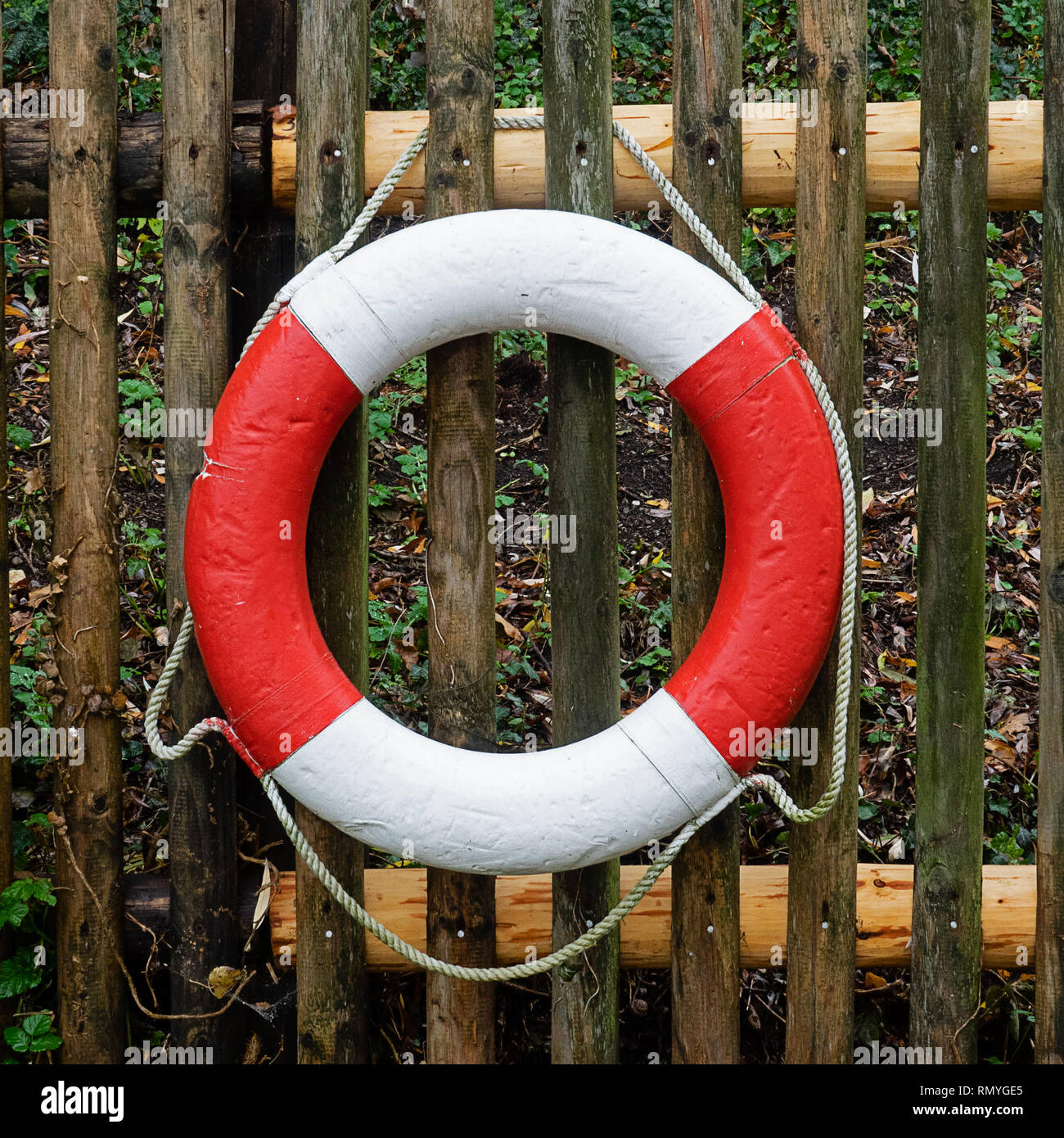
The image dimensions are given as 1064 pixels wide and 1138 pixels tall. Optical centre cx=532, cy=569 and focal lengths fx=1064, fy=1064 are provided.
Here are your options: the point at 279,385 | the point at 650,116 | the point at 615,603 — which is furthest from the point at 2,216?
the point at 615,603

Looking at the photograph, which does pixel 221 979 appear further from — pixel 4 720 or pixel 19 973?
pixel 4 720

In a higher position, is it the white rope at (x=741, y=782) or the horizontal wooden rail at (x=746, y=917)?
the white rope at (x=741, y=782)

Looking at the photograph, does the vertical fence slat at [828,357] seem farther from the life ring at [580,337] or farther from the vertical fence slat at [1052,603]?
the vertical fence slat at [1052,603]

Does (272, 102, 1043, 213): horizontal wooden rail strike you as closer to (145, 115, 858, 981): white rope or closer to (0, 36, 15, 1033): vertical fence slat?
(145, 115, 858, 981): white rope

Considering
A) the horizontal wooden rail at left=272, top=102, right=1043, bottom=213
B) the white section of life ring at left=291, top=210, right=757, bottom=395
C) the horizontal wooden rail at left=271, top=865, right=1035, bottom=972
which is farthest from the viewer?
the horizontal wooden rail at left=271, top=865, right=1035, bottom=972

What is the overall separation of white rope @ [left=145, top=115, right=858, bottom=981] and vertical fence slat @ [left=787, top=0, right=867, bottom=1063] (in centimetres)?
5

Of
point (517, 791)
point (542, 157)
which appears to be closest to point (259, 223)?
point (542, 157)

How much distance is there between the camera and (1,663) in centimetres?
196

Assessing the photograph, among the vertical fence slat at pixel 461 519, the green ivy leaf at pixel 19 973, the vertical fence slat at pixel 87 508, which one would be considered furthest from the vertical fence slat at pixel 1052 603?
the green ivy leaf at pixel 19 973

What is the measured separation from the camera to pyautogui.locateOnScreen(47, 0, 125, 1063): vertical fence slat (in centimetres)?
187

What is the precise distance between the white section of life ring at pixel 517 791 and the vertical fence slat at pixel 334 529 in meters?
0.19

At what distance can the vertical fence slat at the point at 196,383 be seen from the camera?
1.85 metres

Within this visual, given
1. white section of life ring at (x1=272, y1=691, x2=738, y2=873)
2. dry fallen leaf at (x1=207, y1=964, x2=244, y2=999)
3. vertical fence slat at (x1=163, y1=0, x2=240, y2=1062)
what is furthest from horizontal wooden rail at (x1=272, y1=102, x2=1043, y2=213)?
dry fallen leaf at (x1=207, y1=964, x2=244, y2=999)

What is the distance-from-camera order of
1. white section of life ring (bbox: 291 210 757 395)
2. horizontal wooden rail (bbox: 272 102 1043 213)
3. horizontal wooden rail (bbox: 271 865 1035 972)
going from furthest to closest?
1. horizontal wooden rail (bbox: 271 865 1035 972)
2. horizontal wooden rail (bbox: 272 102 1043 213)
3. white section of life ring (bbox: 291 210 757 395)
